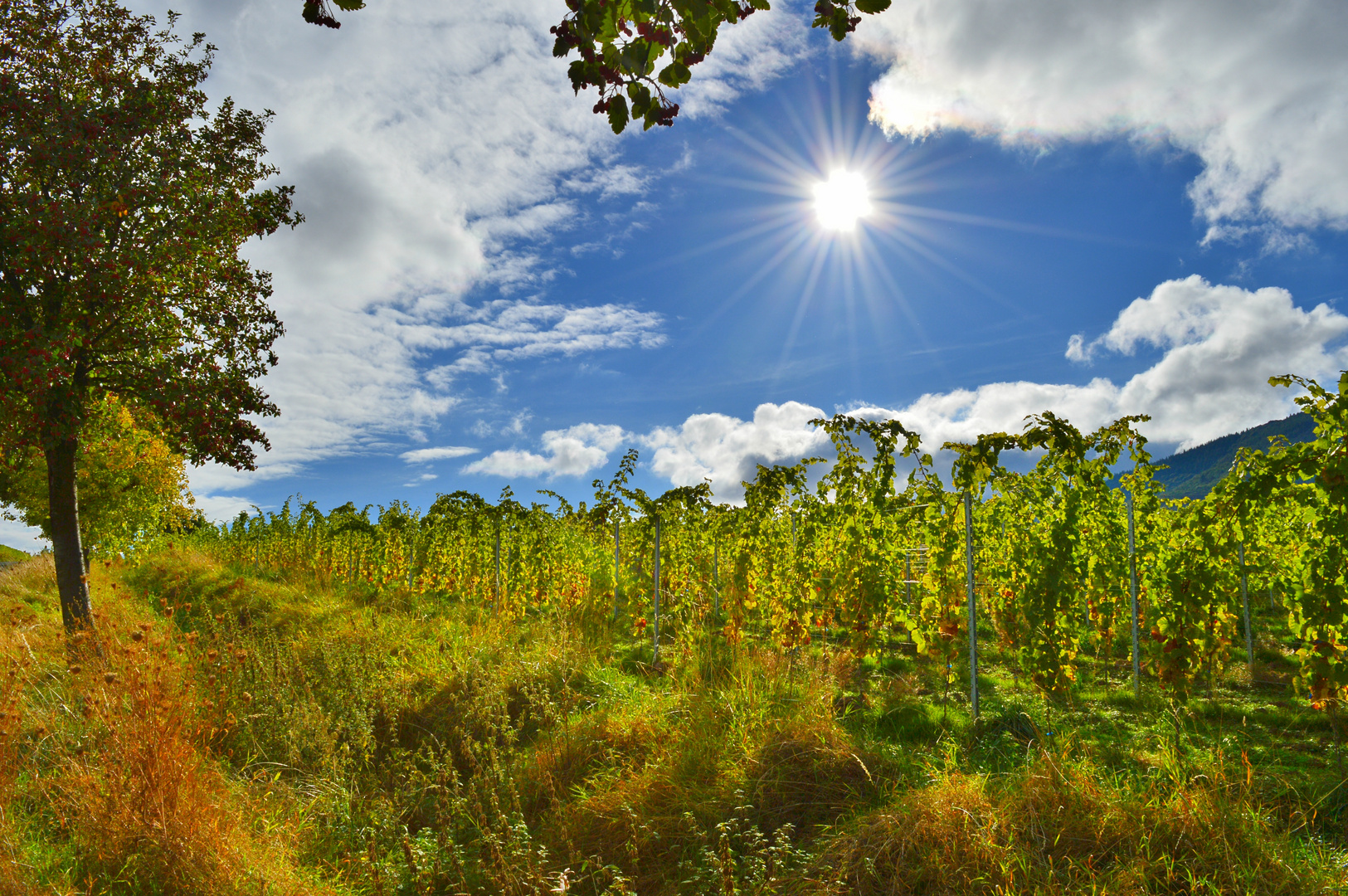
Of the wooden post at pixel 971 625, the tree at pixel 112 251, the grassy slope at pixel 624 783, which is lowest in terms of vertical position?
the grassy slope at pixel 624 783

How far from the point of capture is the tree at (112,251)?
7.41 m

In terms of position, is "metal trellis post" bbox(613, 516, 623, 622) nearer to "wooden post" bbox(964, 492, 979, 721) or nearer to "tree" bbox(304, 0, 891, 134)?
"wooden post" bbox(964, 492, 979, 721)

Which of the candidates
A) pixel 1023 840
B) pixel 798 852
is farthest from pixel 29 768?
pixel 1023 840

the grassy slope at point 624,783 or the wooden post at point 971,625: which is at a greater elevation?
the wooden post at point 971,625

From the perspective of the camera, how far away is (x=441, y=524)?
17531 millimetres

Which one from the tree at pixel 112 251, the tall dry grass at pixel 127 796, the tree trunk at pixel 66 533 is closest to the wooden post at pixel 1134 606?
the tall dry grass at pixel 127 796

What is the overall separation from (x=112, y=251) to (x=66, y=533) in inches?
147

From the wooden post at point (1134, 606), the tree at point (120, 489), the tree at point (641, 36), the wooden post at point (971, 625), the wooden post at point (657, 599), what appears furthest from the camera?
the tree at point (120, 489)

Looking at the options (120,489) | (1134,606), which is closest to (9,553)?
(120,489)

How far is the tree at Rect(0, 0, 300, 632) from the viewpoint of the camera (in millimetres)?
7410

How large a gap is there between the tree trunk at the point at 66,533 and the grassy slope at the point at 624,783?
0.49 metres

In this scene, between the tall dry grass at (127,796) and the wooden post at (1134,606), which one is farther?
the wooden post at (1134,606)

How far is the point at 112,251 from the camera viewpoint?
8289 mm

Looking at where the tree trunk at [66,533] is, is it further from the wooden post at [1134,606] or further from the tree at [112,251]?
the wooden post at [1134,606]
